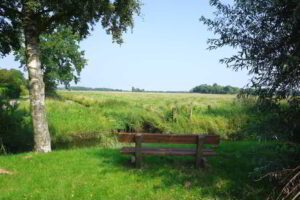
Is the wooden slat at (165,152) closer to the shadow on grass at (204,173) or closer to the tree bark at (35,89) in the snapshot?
the shadow on grass at (204,173)

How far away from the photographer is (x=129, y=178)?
36.6ft

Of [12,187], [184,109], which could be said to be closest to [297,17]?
[12,187]

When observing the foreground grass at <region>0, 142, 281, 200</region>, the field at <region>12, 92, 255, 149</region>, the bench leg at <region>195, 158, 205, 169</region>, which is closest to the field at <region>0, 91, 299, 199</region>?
the foreground grass at <region>0, 142, 281, 200</region>

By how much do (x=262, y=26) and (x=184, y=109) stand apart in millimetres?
26204

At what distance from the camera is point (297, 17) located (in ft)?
27.7

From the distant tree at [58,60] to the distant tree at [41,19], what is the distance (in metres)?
39.6

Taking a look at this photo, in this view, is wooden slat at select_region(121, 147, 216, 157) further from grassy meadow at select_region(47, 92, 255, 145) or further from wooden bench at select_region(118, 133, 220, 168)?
grassy meadow at select_region(47, 92, 255, 145)

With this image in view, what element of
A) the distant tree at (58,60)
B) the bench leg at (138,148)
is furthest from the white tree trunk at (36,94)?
the distant tree at (58,60)

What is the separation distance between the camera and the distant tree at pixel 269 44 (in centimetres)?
912

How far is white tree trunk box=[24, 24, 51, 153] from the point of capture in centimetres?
1544

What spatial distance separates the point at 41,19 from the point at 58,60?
43.7 m

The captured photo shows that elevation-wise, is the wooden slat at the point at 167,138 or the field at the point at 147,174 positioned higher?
the wooden slat at the point at 167,138

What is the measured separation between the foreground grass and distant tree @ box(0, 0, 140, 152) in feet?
7.46

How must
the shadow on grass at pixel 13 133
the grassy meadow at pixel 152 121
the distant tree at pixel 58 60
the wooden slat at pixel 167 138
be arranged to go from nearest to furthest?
the wooden slat at pixel 167 138 → the shadow on grass at pixel 13 133 → the grassy meadow at pixel 152 121 → the distant tree at pixel 58 60
